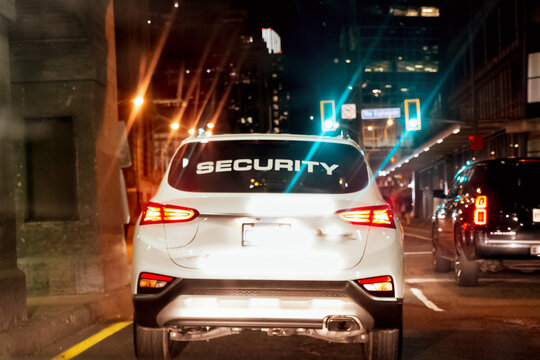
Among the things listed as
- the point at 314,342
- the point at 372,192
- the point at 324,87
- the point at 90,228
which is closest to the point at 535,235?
the point at 314,342

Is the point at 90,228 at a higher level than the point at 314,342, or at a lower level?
higher

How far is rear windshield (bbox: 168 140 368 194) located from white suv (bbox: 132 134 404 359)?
0.02 meters

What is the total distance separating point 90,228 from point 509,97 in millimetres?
30099

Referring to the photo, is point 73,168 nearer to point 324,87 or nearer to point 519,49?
point 519,49

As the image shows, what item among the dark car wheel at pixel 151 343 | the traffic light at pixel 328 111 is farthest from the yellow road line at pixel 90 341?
the traffic light at pixel 328 111

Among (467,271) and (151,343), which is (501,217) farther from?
(151,343)

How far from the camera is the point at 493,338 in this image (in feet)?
20.9

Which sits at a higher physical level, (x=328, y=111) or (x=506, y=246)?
(x=328, y=111)

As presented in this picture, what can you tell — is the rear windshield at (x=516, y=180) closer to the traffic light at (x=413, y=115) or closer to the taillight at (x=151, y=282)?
the taillight at (x=151, y=282)

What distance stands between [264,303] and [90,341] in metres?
2.75

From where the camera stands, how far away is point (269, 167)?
4.99 m

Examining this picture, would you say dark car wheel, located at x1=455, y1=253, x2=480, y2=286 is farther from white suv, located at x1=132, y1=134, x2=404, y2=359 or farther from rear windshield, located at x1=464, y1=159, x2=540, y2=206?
white suv, located at x1=132, y1=134, x2=404, y2=359

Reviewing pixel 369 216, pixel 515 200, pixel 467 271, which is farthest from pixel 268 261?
pixel 467 271

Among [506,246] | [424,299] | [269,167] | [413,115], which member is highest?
[413,115]
